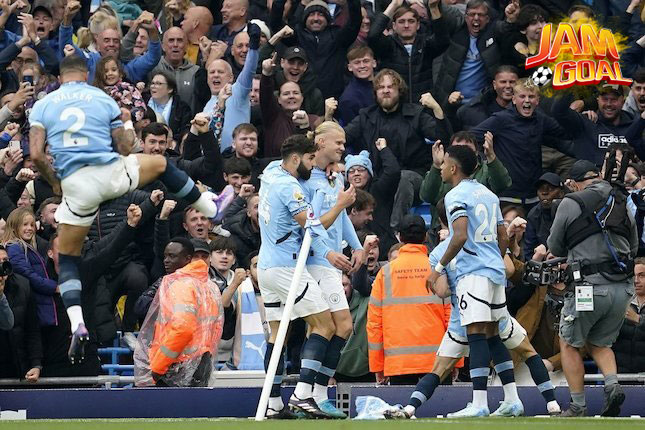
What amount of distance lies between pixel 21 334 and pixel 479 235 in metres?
5.14

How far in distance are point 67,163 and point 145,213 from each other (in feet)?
12.5

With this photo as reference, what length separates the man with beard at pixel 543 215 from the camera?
18.6m

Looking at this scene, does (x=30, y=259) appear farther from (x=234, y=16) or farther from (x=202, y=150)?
(x=234, y=16)

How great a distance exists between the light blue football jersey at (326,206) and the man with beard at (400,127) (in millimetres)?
4147

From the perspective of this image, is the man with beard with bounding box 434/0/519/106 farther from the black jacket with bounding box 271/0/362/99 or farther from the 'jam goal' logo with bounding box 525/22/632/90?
the black jacket with bounding box 271/0/362/99

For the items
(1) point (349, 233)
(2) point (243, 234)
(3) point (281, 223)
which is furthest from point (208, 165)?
(3) point (281, 223)

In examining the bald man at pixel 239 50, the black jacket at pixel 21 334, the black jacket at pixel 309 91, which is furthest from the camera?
the bald man at pixel 239 50

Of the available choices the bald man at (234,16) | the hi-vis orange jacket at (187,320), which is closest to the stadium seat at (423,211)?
the bald man at (234,16)

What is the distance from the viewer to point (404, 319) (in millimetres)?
15695

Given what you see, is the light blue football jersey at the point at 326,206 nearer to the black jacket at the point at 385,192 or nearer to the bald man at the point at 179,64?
the black jacket at the point at 385,192

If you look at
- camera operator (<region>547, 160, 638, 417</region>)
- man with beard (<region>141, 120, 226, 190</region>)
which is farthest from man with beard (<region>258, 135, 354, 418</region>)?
man with beard (<region>141, 120, 226, 190</region>)

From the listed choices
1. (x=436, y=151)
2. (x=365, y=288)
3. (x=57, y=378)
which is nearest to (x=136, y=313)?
(x=57, y=378)

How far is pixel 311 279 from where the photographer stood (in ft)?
48.2

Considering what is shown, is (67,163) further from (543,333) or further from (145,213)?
(543,333)
